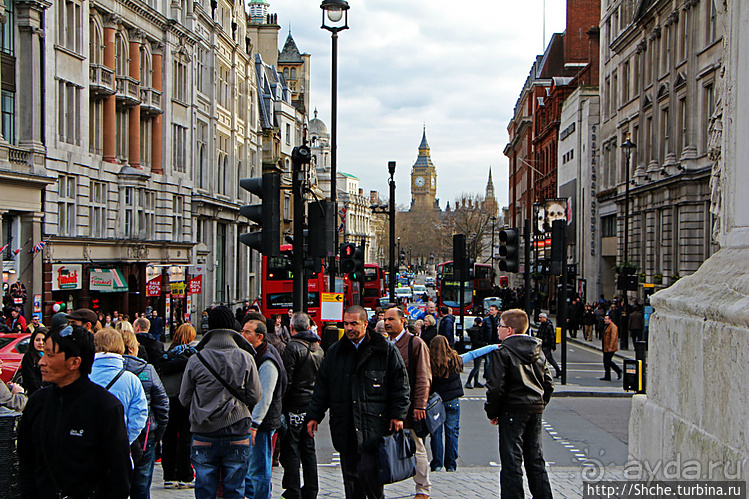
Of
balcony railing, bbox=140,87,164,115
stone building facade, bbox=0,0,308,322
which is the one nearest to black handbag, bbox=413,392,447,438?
stone building facade, bbox=0,0,308,322

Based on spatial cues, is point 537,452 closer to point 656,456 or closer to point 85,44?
point 656,456

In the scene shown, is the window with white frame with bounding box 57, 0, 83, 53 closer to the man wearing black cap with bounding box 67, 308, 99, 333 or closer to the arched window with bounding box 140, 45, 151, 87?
the arched window with bounding box 140, 45, 151, 87

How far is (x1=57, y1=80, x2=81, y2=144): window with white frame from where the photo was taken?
29.4 m

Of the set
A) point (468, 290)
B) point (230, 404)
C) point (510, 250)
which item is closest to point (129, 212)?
point (510, 250)

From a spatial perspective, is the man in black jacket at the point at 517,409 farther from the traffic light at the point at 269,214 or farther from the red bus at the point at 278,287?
the red bus at the point at 278,287

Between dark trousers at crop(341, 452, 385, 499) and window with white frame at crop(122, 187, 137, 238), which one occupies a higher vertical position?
window with white frame at crop(122, 187, 137, 238)

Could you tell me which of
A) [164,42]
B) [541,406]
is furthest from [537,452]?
[164,42]

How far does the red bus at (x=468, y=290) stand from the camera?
52875mm

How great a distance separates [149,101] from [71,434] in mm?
35224

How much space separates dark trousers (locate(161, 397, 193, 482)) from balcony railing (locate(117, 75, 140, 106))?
92.9 ft

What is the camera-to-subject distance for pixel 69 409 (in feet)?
15.0

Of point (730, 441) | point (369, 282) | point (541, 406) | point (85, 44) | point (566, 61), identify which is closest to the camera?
point (730, 441)

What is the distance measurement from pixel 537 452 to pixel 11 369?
347 inches

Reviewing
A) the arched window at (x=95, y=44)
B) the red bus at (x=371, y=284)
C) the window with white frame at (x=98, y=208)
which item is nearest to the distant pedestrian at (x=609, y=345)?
the window with white frame at (x=98, y=208)
